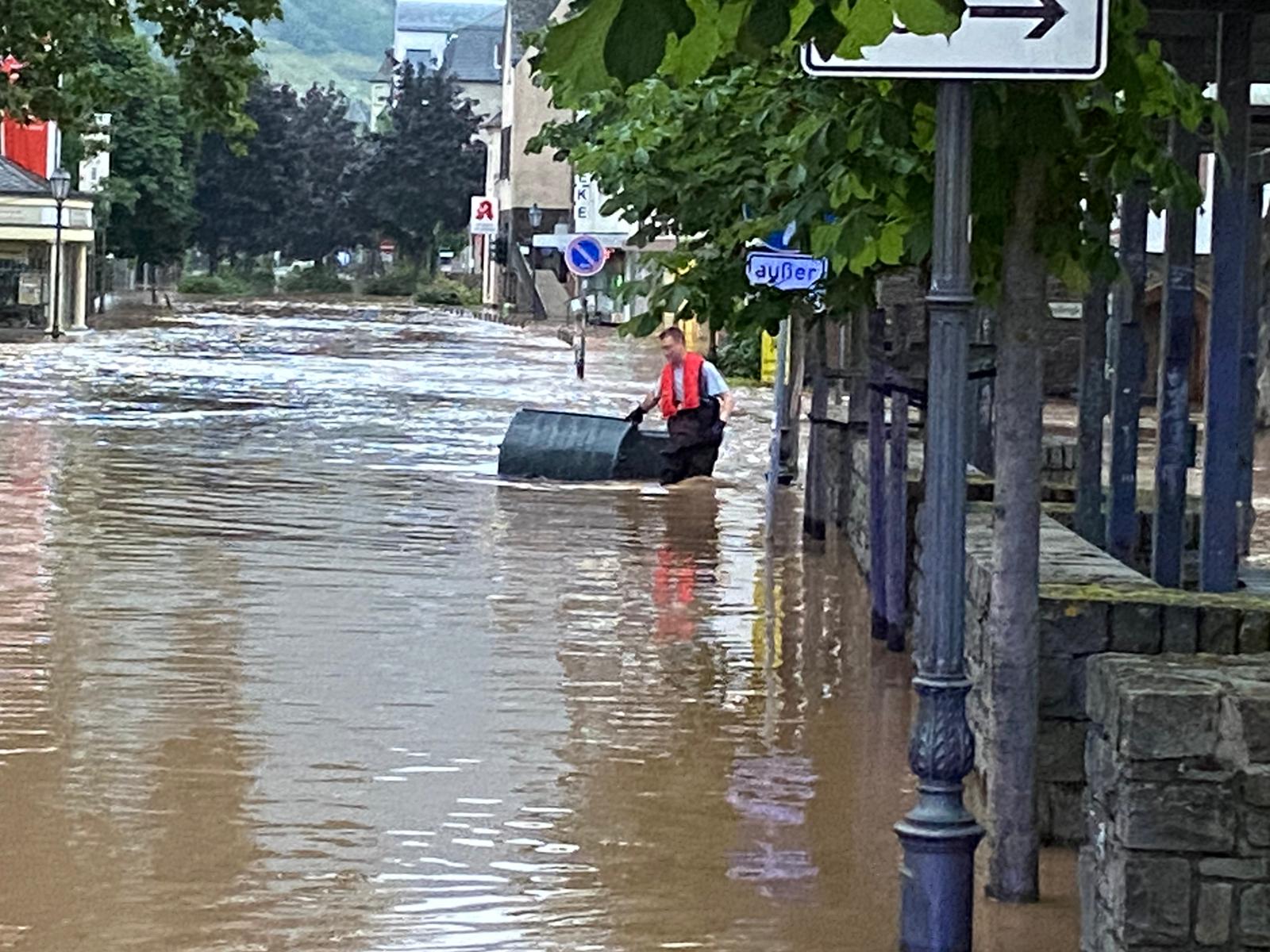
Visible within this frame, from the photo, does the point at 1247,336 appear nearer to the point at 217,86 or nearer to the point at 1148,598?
the point at 1148,598

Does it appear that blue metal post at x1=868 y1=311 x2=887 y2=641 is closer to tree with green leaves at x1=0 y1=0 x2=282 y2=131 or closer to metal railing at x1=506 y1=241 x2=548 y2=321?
tree with green leaves at x1=0 y1=0 x2=282 y2=131

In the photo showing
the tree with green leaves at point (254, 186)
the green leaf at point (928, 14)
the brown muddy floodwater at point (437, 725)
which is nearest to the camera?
the green leaf at point (928, 14)

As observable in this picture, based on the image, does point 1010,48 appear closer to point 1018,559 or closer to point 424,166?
point 1018,559

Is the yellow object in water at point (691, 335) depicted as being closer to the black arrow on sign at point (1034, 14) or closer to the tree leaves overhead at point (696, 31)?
the black arrow on sign at point (1034, 14)

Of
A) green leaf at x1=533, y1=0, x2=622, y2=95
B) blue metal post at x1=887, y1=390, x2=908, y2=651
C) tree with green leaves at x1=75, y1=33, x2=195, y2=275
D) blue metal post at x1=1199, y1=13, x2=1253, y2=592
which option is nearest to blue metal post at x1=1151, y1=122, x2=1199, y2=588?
blue metal post at x1=1199, y1=13, x2=1253, y2=592

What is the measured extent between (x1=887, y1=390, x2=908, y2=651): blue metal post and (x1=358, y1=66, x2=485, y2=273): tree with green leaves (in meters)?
103

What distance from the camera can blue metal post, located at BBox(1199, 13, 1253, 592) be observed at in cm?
971

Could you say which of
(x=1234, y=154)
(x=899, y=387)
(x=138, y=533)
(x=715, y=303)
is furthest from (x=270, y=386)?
(x=1234, y=154)

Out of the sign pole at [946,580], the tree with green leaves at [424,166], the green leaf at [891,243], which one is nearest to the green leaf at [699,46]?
the sign pole at [946,580]

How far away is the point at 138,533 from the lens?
61.3 feet

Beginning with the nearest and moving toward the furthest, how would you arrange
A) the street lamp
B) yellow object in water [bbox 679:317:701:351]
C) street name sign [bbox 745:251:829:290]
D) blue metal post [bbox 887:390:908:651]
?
1. blue metal post [bbox 887:390:908:651]
2. street name sign [bbox 745:251:829:290]
3. yellow object in water [bbox 679:317:701:351]
4. the street lamp

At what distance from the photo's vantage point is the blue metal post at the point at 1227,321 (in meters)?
9.71

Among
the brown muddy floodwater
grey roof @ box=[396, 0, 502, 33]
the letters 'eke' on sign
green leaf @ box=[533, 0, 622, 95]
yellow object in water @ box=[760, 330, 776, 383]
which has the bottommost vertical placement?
the brown muddy floodwater

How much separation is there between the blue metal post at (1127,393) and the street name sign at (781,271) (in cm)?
403
